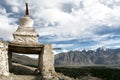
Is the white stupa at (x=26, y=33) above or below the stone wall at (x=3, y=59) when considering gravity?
above

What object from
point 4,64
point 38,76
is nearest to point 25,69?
point 38,76

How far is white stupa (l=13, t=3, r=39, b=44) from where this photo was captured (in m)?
25.1

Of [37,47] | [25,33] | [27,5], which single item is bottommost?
[37,47]

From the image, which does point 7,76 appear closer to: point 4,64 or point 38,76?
point 4,64

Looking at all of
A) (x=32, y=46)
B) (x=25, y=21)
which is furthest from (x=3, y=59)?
(x=25, y=21)

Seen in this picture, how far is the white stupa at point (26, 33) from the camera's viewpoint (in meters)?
25.1

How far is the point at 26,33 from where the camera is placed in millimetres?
25594

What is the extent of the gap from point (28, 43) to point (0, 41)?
145 inches

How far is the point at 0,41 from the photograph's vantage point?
2153 centimetres

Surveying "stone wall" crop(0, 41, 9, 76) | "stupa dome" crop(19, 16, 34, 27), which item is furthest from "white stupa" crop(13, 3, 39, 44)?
"stone wall" crop(0, 41, 9, 76)

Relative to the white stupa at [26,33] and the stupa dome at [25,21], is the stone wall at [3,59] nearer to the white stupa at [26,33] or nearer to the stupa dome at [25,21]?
the white stupa at [26,33]

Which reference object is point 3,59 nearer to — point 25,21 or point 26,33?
point 26,33

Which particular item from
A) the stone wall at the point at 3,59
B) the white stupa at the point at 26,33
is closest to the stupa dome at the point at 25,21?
the white stupa at the point at 26,33

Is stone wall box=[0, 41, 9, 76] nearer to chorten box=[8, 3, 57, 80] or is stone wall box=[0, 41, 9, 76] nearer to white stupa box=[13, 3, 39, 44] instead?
chorten box=[8, 3, 57, 80]
